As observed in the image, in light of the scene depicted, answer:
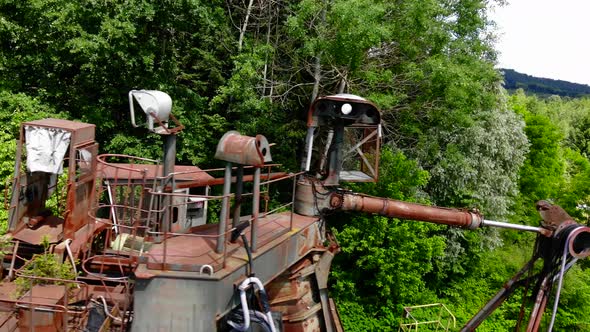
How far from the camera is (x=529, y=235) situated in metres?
21.4

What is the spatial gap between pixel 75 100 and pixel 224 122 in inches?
199

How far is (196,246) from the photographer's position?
289 inches

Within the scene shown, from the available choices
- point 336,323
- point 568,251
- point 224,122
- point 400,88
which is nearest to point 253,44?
point 224,122

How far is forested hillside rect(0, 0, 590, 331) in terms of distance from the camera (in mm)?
14398

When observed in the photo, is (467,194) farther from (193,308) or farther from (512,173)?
(193,308)

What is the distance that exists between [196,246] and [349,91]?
963 cm

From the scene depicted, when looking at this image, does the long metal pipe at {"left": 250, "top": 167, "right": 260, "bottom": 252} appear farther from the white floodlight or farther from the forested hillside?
the forested hillside

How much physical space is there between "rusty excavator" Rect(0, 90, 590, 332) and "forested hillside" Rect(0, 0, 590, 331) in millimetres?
4775

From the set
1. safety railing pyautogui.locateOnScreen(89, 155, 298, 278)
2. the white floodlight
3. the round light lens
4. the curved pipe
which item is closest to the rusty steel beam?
safety railing pyautogui.locateOnScreen(89, 155, 298, 278)

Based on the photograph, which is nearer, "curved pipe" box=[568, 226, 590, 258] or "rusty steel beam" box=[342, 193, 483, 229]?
"curved pipe" box=[568, 226, 590, 258]

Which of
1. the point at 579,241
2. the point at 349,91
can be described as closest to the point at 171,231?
the point at 579,241

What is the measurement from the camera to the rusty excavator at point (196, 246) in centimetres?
643

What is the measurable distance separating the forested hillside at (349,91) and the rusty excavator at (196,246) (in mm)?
4775

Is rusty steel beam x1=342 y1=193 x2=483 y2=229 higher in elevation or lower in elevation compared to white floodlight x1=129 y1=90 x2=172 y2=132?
lower
